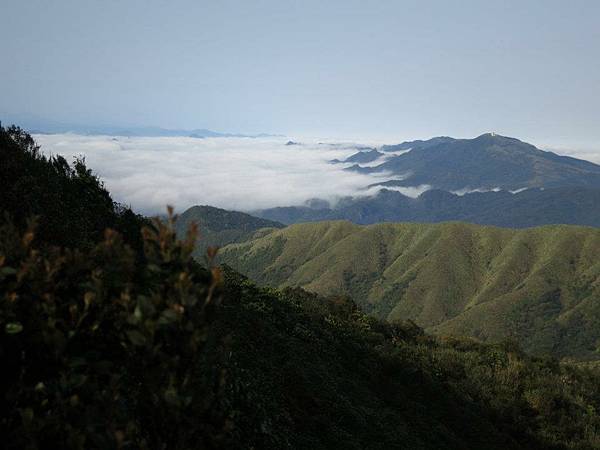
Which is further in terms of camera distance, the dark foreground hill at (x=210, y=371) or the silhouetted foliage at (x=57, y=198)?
the silhouetted foliage at (x=57, y=198)

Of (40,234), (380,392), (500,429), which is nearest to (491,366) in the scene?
(500,429)

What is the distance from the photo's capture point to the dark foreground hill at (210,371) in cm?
405

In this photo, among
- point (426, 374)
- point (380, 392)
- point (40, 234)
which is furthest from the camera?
point (426, 374)

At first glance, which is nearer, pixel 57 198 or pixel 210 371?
pixel 210 371

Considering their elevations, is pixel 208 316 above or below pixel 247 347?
above

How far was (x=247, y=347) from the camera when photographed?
629 inches

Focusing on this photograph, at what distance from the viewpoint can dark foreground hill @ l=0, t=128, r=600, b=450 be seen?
4.05 meters

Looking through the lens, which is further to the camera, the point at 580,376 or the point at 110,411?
the point at 580,376

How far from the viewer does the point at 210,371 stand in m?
4.71

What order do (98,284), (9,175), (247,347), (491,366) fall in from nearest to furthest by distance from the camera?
(98,284) → (9,175) → (247,347) → (491,366)

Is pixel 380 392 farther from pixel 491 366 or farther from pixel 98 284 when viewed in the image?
pixel 98 284

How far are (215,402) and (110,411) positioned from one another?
110 centimetres

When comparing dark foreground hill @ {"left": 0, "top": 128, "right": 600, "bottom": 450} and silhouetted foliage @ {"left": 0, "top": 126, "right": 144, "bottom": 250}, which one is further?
silhouetted foliage @ {"left": 0, "top": 126, "right": 144, "bottom": 250}

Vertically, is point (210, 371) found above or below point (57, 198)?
below
